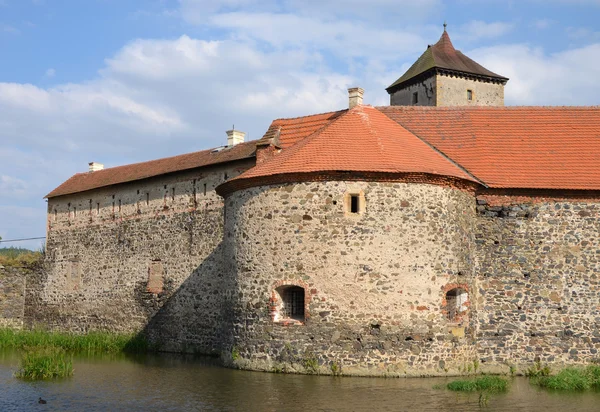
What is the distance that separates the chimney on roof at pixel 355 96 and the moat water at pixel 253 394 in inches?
289

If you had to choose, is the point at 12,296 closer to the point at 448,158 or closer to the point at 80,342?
the point at 80,342

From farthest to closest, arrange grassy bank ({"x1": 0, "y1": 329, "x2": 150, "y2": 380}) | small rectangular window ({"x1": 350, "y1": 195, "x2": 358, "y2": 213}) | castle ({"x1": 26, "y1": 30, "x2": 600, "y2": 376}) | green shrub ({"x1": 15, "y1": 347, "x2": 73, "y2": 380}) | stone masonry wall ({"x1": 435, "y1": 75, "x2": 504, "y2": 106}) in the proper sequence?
stone masonry wall ({"x1": 435, "y1": 75, "x2": 504, "y2": 106}) < grassy bank ({"x1": 0, "y1": 329, "x2": 150, "y2": 380}) < small rectangular window ({"x1": 350, "y1": 195, "x2": 358, "y2": 213}) < castle ({"x1": 26, "y1": 30, "x2": 600, "y2": 376}) < green shrub ({"x1": 15, "y1": 347, "x2": 73, "y2": 380})

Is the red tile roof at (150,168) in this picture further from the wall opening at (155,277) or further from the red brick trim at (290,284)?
the red brick trim at (290,284)

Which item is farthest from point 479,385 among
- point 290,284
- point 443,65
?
point 443,65

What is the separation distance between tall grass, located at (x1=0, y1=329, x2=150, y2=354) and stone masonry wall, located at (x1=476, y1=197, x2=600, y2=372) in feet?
37.7

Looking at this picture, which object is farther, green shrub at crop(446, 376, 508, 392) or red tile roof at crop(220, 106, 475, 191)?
red tile roof at crop(220, 106, 475, 191)

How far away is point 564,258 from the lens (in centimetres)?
1675

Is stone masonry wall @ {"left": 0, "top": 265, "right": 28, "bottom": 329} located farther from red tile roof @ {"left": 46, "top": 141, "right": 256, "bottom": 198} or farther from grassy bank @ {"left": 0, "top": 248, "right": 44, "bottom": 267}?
red tile roof @ {"left": 46, "top": 141, "right": 256, "bottom": 198}

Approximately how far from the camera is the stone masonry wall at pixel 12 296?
2878 cm

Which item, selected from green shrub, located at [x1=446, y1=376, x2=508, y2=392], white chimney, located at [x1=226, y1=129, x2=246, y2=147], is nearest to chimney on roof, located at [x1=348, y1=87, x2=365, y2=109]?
white chimney, located at [x1=226, y1=129, x2=246, y2=147]

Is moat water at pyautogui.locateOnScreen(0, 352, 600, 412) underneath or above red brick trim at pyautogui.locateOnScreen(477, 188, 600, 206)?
underneath

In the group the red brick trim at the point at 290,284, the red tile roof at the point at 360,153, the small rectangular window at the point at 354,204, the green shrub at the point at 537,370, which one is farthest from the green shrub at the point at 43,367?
the green shrub at the point at 537,370

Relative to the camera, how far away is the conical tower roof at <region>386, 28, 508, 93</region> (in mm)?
37531

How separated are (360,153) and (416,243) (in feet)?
7.79
